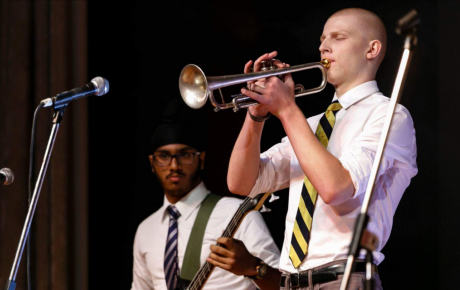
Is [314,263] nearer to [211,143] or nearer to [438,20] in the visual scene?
[438,20]

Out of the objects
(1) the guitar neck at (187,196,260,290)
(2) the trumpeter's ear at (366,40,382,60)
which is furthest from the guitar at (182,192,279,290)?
(2) the trumpeter's ear at (366,40,382,60)

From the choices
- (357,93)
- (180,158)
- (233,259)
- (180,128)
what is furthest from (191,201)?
(357,93)

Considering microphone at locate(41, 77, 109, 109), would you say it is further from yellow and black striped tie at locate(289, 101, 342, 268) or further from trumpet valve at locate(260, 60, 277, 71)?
yellow and black striped tie at locate(289, 101, 342, 268)

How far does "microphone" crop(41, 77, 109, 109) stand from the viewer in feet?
7.38

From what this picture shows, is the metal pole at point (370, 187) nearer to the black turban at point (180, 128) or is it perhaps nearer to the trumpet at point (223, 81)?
the trumpet at point (223, 81)

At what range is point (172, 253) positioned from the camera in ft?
11.7

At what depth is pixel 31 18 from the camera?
387 centimetres

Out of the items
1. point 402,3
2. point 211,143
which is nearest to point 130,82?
point 211,143

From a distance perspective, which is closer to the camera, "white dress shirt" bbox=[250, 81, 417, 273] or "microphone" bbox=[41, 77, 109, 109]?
"white dress shirt" bbox=[250, 81, 417, 273]

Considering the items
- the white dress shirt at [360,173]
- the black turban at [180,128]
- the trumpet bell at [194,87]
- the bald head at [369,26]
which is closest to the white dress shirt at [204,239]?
the black turban at [180,128]

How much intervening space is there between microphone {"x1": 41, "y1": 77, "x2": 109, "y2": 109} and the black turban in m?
1.40

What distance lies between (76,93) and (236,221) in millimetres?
1124

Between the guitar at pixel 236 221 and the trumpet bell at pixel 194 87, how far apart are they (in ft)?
2.41

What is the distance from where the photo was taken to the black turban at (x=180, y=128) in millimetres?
3734
